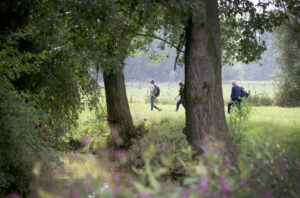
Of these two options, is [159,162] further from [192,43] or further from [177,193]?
[177,193]

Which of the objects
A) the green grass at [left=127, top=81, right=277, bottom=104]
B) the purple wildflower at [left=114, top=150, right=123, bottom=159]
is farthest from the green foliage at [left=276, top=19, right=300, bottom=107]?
the purple wildflower at [left=114, top=150, right=123, bottom=159]

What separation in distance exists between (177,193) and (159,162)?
845 cm

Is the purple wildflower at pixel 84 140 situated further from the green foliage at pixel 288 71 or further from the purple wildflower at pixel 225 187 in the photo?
the green foliage at pixel 288 71

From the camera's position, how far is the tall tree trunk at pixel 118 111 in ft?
44.5

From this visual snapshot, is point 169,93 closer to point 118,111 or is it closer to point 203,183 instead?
point 118,111

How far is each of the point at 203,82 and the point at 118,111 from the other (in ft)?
21.6

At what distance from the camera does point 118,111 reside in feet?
45.3

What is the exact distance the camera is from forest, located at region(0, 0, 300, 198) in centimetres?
368

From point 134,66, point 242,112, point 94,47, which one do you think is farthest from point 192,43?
point 134,66

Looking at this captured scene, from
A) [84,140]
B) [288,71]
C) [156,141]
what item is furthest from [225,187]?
[288,71]

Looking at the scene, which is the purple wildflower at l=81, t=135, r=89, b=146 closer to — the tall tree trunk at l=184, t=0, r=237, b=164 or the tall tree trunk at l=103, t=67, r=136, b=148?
the tall tree trunk at l=103, t=67, r=136, b=148

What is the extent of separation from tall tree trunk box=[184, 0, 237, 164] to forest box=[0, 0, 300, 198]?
0.9 inches

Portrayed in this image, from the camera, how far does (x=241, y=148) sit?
11.1m

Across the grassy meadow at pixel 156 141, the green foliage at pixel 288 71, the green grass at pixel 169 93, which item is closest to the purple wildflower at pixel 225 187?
the grassy meadow at pixel 156 141
